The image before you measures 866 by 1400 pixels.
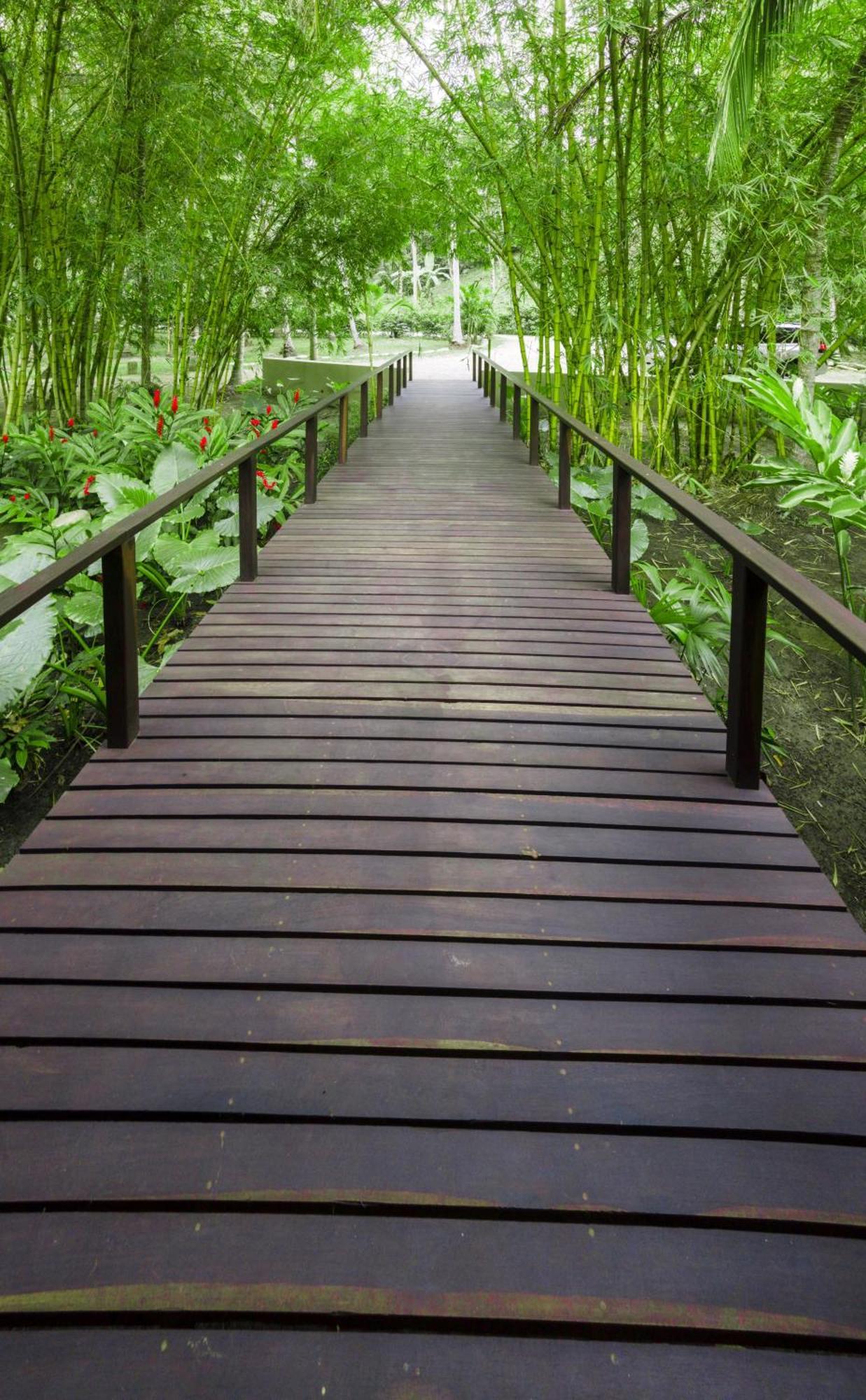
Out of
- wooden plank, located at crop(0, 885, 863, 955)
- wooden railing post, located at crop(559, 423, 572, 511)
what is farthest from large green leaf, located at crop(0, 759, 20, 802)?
wooden railing post, located at crop(559, 423, 572, 511)

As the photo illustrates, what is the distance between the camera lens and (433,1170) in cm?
104

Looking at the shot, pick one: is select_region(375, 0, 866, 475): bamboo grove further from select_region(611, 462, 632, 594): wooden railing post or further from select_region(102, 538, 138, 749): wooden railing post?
select_region(102, 538, 138, 749): wooden railing post

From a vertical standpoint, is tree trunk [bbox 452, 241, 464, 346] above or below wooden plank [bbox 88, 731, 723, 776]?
above

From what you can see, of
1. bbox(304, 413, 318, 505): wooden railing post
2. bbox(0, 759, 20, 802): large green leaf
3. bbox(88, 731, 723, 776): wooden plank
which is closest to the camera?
bbox(88, 731, 723, 776): wooden plank

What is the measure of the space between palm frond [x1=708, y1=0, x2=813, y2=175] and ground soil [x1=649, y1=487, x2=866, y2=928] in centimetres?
202

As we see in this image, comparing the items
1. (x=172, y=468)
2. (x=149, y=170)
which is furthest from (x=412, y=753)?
(x=149, y=170)

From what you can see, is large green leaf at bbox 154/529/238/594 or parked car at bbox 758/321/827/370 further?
parked car at bbox 758/321/827/370

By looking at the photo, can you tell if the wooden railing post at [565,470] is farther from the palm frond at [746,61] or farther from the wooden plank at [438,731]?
the wooden plank at [438,731]

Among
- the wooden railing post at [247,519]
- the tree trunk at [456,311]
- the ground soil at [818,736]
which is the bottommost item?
the ground soil at [818,736]

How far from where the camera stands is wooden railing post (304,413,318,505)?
15.3ft

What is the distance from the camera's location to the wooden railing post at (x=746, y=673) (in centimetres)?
187

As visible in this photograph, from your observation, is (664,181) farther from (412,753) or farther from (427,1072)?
(427,1072)

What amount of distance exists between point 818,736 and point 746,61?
262 centimetres

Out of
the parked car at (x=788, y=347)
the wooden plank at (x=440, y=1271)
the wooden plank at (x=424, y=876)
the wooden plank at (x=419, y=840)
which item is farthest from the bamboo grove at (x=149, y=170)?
the wooden plank at (x=440, y=1271)
